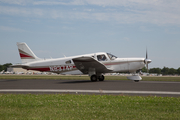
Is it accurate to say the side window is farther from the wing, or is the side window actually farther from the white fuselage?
the wing

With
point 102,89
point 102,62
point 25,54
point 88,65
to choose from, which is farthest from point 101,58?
point 25,54

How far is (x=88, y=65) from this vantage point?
733 inches

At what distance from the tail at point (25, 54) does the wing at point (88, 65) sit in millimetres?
7008

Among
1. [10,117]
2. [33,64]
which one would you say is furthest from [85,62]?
[10,117]

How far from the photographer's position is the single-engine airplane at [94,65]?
60.9 ft

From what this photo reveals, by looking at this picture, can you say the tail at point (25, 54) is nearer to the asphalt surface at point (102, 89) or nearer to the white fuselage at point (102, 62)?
the white fuselage at point (102, 62)

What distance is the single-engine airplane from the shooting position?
18.6 m

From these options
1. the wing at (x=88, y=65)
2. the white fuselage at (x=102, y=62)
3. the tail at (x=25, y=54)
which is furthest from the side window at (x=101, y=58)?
the tail at (x=25, y=54)

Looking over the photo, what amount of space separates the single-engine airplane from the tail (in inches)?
17.3

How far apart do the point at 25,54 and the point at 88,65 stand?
9078 mm

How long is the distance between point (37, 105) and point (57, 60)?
1544 cm

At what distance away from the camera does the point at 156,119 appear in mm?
4395

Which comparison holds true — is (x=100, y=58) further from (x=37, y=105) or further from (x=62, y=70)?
(x=37, y=105)

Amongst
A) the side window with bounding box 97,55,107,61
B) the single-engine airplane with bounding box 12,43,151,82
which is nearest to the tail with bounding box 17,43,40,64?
the single-engine airplane with bounding box 12,43,151,82
